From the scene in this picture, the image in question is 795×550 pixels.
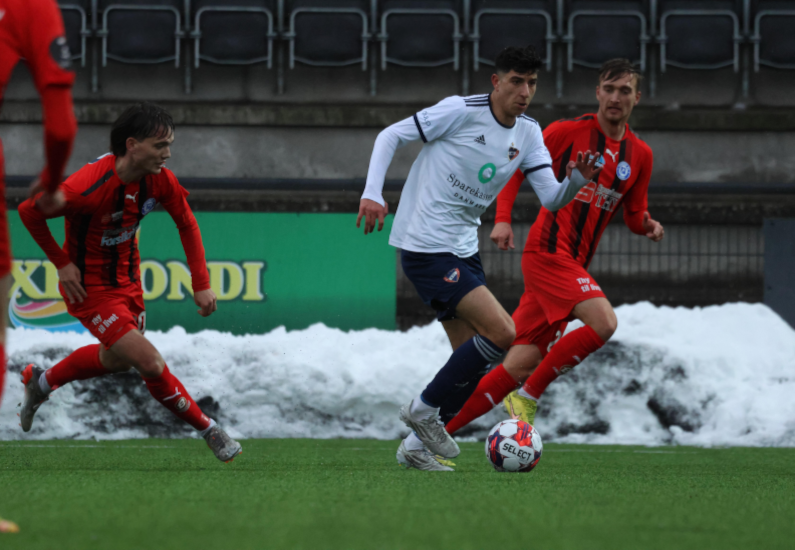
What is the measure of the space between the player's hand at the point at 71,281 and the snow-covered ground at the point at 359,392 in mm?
2753

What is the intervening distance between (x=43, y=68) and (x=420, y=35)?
469 inches

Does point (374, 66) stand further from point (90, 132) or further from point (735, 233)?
point (735, 233)

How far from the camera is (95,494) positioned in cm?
381

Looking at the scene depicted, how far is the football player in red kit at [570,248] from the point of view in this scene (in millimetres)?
5902

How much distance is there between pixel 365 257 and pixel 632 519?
5.65 m

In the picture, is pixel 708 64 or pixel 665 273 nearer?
pixel 665 273

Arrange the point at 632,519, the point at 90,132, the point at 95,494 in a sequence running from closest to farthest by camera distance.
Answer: the point at 632,519
the point at 95,494
the point at 90,132

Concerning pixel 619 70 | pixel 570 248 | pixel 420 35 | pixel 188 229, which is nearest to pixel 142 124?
pixel 188 229

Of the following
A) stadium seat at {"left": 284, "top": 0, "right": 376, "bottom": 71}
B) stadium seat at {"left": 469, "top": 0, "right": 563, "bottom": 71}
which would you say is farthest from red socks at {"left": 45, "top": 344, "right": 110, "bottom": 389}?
stadium seat at {"left": 469, "top": 0, "right": 563, "bottom": 71}

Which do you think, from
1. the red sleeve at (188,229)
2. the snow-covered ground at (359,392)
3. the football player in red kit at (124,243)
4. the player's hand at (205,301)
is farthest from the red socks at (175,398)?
the snow-covered ground at (359,392)

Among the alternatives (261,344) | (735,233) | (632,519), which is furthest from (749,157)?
(632,519)

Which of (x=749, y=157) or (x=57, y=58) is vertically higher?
(x=57, y=58)

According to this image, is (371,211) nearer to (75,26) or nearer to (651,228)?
(651,228)

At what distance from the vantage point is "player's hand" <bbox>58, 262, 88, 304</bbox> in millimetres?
5281
